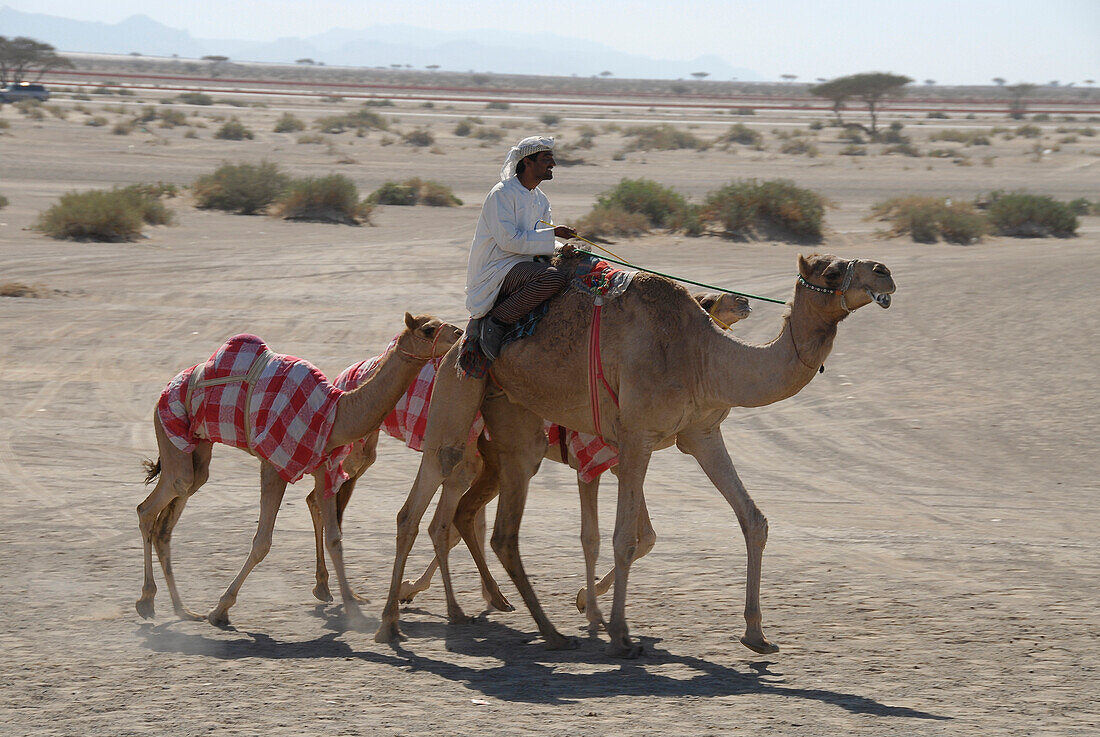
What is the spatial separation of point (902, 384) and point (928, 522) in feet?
18.0

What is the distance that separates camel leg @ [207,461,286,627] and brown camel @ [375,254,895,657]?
0.92m

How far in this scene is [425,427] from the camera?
26.3ft

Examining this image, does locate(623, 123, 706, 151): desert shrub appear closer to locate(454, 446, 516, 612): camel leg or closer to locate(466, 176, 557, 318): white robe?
locate(454, 446, 516, 612): camel leg

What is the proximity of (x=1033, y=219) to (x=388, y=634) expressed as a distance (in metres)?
26.2

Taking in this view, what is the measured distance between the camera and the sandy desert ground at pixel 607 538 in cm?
617

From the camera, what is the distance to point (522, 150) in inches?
288

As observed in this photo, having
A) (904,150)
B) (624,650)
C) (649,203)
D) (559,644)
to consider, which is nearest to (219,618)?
(559,644)

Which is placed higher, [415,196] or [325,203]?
[415,196]

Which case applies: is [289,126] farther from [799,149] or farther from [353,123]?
[799,149]

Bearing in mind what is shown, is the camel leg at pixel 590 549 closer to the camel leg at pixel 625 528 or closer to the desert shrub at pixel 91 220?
the camel leg at pixel 625 528

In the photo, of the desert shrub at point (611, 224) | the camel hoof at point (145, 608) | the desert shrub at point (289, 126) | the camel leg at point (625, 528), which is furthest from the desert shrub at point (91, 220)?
the desert shrub at point (289, 126)

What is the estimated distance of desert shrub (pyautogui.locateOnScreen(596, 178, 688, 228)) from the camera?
28281 mm

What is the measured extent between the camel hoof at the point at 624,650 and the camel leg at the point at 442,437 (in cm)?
145

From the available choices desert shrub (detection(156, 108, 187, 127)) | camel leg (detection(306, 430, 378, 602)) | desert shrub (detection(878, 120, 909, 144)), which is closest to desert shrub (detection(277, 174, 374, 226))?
camel leg (detection(306, 430, 378, 602))
